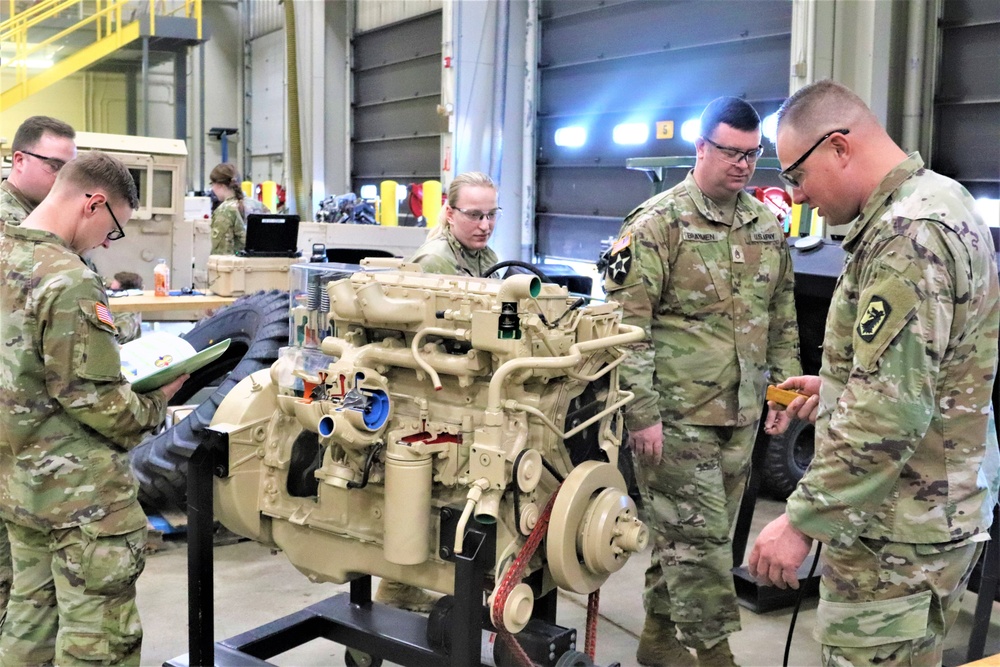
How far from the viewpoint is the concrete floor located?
316 centimetres

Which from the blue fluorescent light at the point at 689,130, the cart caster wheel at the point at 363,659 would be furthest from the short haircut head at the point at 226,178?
the cart caster wheel at the point at 363,659

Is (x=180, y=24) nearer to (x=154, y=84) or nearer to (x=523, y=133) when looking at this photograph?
(x=154, y=84)

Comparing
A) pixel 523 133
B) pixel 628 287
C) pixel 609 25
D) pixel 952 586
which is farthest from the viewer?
pixel 523 133

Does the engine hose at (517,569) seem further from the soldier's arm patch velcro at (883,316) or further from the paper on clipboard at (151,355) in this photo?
the paper on clipboard at (151,355)

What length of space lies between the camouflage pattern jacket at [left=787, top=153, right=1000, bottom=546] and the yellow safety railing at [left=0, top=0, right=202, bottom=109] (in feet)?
37.6

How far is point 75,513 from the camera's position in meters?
2.36

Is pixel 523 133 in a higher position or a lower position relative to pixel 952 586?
higher

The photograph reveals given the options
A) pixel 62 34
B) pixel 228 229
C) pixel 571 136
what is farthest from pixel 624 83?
pixel 62 34

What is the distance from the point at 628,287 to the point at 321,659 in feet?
4.83

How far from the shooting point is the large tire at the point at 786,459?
4633 mm

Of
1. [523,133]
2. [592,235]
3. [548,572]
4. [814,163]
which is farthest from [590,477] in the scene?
[523,133]

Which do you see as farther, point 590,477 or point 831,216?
point 590,477

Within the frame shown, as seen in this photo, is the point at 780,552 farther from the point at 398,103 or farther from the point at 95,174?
the point at 398,103

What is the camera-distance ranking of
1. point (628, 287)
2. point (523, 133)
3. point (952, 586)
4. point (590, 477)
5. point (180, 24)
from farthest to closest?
1. point (180, 24)
2. point (523, 133)
3. point (628, 287)
4. point (590, 477)
5. point (952, 586)
